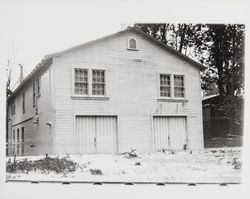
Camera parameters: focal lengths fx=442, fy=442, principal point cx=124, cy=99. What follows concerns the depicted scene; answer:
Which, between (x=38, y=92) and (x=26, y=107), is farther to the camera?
(x=26, y=107)

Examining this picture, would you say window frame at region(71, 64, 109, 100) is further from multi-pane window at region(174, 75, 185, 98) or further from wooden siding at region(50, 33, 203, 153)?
multi-pane window at region(174, 75, 185, 98)

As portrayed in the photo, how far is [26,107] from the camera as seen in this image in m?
15.2

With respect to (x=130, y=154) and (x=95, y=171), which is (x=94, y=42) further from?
(x=95, y=171)

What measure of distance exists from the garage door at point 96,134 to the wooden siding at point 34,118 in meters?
0.88

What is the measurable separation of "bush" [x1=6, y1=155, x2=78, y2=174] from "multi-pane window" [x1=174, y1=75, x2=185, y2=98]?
193 inches

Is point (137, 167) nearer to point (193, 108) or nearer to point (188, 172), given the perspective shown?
point (188, 172)

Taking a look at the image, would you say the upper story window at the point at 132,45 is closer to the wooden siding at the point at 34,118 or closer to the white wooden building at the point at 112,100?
the white wooden building at the point at 112,100

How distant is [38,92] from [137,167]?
4481mm

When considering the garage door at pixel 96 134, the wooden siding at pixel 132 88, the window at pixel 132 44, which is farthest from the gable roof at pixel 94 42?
the garage door at pixel 96 134

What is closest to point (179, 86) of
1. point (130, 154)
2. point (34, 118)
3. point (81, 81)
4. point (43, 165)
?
point (130, 154)

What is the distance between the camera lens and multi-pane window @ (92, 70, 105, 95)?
14.1 meters

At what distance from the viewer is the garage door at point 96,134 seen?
1309cm

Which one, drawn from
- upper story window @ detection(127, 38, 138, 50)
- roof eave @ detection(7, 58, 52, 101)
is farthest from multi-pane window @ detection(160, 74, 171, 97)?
roof eave @ detection(7, 58, 52, 101)


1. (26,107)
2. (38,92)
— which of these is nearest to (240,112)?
(38,92)
